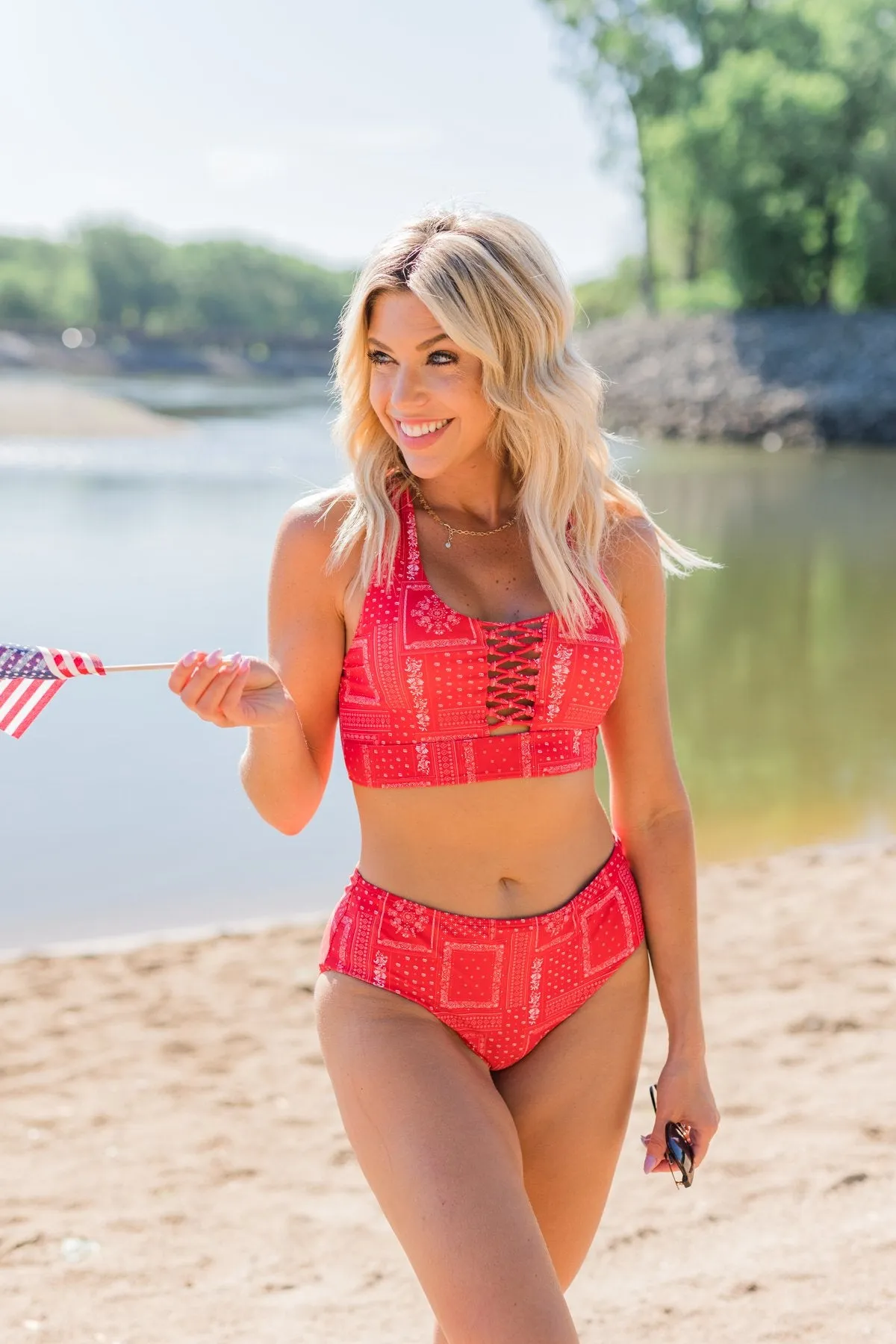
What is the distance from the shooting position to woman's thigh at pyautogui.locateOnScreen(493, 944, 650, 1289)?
227 centimetres

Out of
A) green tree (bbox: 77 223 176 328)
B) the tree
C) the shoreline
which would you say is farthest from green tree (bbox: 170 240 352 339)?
the shoreline

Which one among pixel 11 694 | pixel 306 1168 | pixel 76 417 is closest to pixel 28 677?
pixel 11 694

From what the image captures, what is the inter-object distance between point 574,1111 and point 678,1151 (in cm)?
24

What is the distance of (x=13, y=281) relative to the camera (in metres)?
111

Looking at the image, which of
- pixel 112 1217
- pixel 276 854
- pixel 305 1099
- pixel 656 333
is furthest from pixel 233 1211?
pixel 656 333

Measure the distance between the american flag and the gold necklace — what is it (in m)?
0.63

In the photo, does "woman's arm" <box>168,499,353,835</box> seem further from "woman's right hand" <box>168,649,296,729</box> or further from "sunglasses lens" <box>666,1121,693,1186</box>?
"sunglasses lens" <box>666,1121,693,1186</box>

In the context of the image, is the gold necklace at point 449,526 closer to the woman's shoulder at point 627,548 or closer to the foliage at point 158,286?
the woman's shoulder at point 627,548

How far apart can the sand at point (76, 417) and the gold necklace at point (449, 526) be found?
115 ft

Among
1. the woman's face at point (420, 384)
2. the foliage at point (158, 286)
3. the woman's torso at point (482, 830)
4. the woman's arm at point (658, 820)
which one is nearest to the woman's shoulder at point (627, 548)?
the woman's arm at point (658, 820)

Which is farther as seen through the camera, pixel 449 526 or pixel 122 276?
pixel 122 276

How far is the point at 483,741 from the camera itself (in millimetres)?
2324

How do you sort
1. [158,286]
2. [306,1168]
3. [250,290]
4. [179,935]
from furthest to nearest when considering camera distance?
[250,290] → [158,286] → [179,935] → [306,1168]

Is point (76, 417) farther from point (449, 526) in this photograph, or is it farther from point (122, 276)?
point (122, 276)
